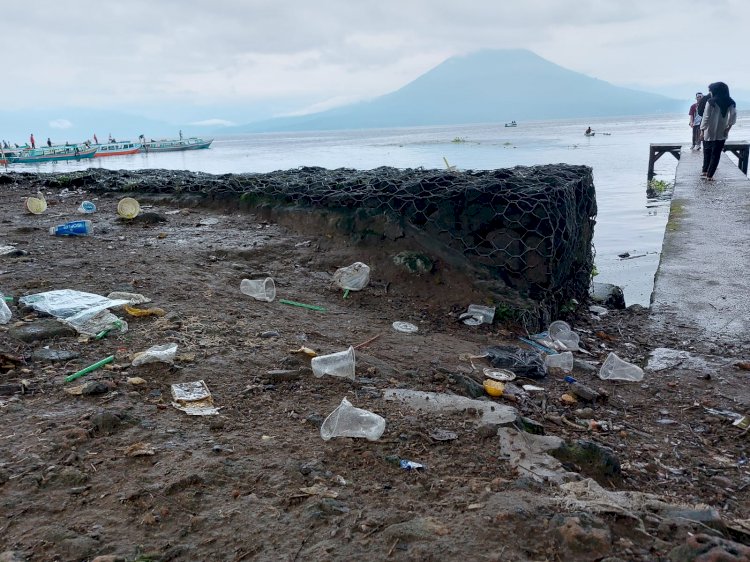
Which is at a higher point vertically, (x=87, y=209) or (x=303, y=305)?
(x=87, y=209)

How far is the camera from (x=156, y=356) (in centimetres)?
291

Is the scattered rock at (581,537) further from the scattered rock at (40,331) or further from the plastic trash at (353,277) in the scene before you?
the plastic trash at (353,277)

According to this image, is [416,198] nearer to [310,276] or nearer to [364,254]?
[364,254]

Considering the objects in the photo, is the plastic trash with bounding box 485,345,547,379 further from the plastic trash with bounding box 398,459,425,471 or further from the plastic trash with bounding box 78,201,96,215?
the plastic trash with bounding box 78,201,96,215

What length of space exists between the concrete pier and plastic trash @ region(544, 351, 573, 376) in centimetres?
129

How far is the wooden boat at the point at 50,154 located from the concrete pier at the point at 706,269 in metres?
38.2

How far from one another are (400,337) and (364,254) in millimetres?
1459

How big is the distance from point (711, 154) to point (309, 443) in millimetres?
11222

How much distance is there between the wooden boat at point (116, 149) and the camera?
43.2 metres

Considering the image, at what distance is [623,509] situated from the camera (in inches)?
69.1

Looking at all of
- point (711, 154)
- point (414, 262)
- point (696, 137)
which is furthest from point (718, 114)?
point (696, 137)

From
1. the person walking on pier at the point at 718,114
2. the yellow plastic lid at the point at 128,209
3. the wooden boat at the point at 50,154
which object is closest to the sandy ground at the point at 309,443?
the yellow plastic lid at the point at 128,209

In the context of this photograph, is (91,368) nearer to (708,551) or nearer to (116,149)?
(708,551)

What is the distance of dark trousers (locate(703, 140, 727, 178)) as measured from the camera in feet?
34.0
